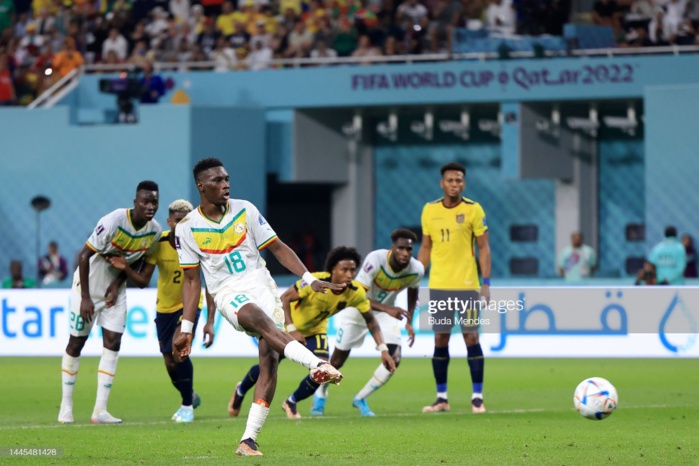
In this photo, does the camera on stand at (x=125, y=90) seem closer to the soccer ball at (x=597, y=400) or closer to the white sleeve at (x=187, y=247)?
the white sleeve at (x=187, y=247)

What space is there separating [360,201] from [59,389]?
16503mm

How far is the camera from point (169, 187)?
29.5m

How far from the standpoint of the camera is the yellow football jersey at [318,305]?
13.0m

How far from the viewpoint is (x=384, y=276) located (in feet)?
46.3

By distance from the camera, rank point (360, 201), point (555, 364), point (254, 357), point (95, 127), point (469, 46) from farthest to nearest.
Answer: point (360, 201) → point (95, 127) → point (469, 46) → point (254, 357) → point (555, 364)

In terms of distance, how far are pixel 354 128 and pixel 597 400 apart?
2124 centimetres

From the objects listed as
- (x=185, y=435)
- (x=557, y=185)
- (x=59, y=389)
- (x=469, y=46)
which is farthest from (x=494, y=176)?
(x=185, y=435)

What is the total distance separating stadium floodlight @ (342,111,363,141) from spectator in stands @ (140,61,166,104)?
427cm

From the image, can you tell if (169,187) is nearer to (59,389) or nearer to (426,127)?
(426,127)

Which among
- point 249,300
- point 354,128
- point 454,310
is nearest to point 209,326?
point 249,300

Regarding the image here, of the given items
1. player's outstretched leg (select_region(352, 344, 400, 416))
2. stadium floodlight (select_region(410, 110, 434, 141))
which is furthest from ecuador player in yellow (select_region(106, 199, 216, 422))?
stadium floodlight (select_region(410, 110, 434, 141))

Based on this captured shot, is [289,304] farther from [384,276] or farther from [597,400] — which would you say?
[597,400]

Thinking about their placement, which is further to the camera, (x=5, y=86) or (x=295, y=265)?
(x=5, y=86)

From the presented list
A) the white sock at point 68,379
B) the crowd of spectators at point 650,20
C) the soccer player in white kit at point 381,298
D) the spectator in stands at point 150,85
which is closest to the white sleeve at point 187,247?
the white sock at point 68,379
